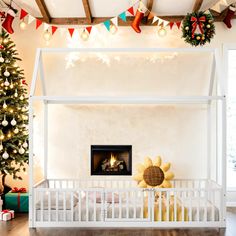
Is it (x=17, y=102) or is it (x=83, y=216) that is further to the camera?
(x=17, y=102)

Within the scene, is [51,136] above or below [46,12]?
below

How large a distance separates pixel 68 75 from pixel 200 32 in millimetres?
2016

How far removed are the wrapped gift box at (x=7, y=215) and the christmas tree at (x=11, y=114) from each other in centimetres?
45

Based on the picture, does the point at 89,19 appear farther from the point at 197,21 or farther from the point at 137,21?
the point at 197,21

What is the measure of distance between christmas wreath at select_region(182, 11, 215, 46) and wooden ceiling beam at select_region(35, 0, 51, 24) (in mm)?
1927

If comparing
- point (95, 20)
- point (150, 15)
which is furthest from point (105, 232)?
point (95, 20)

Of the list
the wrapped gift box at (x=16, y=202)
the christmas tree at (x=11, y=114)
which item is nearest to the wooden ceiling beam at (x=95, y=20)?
the christmas tree at (x=11, y=114)

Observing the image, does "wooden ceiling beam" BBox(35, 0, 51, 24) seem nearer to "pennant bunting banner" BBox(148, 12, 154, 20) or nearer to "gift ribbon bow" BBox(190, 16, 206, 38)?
"pennant bunting banner" BBox(148, 12, 154, 20)

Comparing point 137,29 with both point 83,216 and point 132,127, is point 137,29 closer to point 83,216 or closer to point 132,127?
point 132,127

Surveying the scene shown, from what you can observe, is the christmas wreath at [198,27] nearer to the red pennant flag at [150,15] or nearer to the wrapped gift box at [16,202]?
the red pennant flag at [150,15]

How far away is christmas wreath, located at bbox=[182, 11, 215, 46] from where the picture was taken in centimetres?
553

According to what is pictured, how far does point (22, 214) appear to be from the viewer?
5.70 m

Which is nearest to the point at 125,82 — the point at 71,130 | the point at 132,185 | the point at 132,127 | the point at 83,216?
the point at 132,127

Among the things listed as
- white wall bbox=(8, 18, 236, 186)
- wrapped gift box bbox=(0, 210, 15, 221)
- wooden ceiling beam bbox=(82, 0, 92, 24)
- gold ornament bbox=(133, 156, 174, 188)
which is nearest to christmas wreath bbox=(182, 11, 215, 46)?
white wall bbox=(8, 18, 236, 186)
